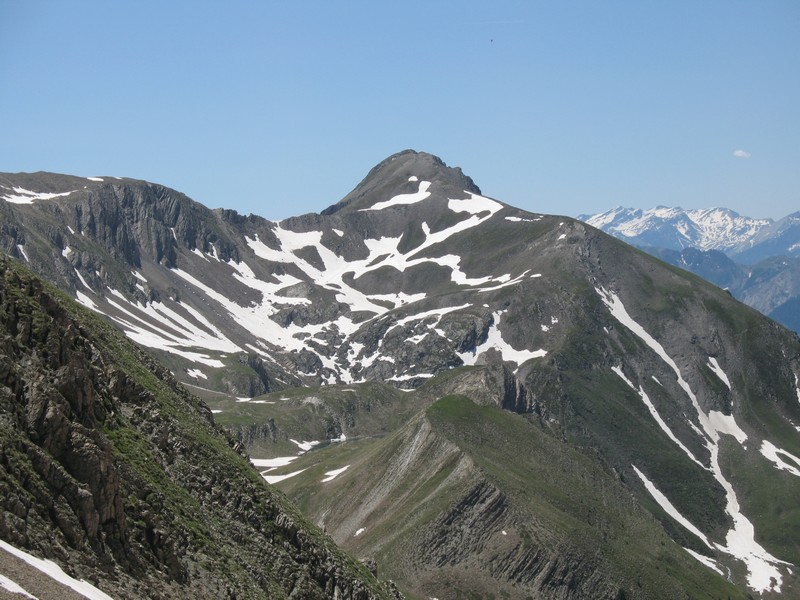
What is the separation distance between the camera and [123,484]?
42.4 meters

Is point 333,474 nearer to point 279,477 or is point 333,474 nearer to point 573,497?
point 279,477

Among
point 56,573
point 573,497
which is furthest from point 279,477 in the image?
point 56,573

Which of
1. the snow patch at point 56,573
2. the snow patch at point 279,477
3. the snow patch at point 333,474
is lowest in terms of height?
the snow patch at point 279,477

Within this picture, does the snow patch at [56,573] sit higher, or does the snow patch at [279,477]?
the snow patch at [56,573]

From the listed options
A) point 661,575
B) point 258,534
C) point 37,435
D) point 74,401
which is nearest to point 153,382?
point 258,534

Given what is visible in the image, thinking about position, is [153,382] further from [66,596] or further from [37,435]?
[66,596]

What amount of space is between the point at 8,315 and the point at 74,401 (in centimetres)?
449

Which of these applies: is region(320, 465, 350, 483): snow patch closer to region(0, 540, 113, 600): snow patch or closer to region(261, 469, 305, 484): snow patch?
region(261, 469, 305, 484): snow patch

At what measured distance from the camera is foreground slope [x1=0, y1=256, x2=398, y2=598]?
35.1 meters

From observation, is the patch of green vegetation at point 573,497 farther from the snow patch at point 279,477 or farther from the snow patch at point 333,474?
the snow patch at point 279,477

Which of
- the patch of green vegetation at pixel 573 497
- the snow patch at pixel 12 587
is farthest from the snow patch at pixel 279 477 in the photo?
the snow patch at pixel 12 587

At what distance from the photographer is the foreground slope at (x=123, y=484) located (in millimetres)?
35125

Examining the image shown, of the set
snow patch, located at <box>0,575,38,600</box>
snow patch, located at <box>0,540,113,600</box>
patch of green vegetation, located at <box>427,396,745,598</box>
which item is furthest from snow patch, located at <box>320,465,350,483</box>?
snow patch, located at <box>0,575,38,600</box>

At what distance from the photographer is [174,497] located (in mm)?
48062
